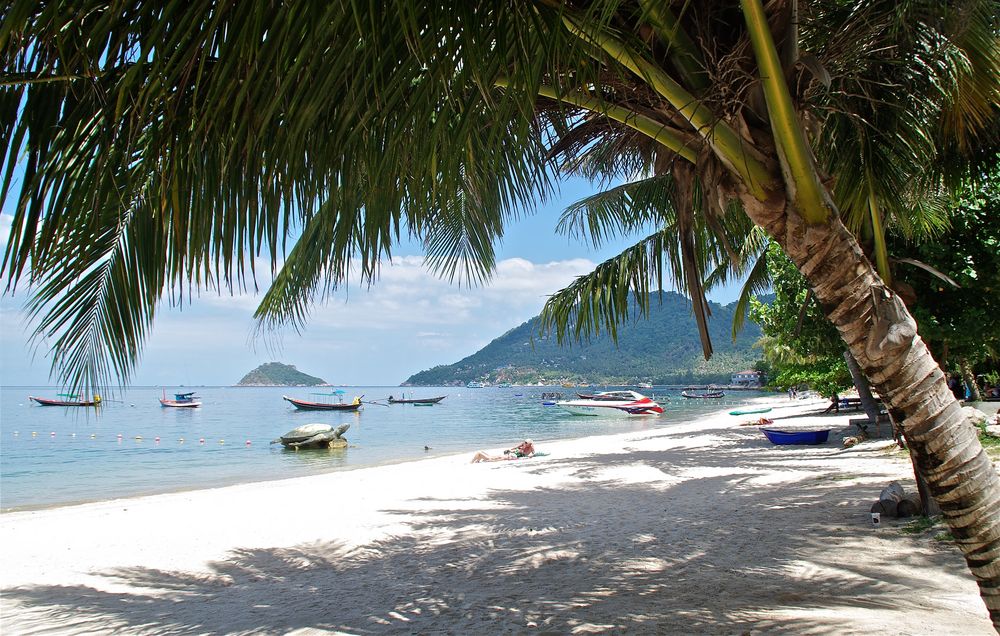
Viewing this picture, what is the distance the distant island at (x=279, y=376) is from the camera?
561ft

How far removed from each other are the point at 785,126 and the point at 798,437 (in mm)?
13120

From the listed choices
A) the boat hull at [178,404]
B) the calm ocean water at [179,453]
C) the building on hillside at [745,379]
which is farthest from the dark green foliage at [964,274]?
the building on hillside at [745,379]

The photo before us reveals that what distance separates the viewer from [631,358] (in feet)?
392

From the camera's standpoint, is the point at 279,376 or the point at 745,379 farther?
the point at 279,376

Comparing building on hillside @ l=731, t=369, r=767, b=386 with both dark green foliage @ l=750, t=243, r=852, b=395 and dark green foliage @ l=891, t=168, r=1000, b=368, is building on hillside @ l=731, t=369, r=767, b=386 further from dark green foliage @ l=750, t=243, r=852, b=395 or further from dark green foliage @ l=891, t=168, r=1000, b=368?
dark green foliage @ l=891, t=168, r=1000, b=368

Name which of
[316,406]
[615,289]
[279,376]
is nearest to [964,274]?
[615,289]

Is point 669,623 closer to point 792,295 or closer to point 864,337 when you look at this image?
point 864,337

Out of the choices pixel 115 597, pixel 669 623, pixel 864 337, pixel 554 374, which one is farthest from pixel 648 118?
pixel 554 374

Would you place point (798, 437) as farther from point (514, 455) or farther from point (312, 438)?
point (312, 438)

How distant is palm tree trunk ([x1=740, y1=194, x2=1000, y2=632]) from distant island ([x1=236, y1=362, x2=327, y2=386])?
172 metres

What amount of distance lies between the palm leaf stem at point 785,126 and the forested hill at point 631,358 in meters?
84.1

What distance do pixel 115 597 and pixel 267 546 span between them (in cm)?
169

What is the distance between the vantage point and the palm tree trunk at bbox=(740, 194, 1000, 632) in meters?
2.32

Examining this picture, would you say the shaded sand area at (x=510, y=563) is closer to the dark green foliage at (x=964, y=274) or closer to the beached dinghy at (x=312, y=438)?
the dark green foliage at (x=964, y=274)
